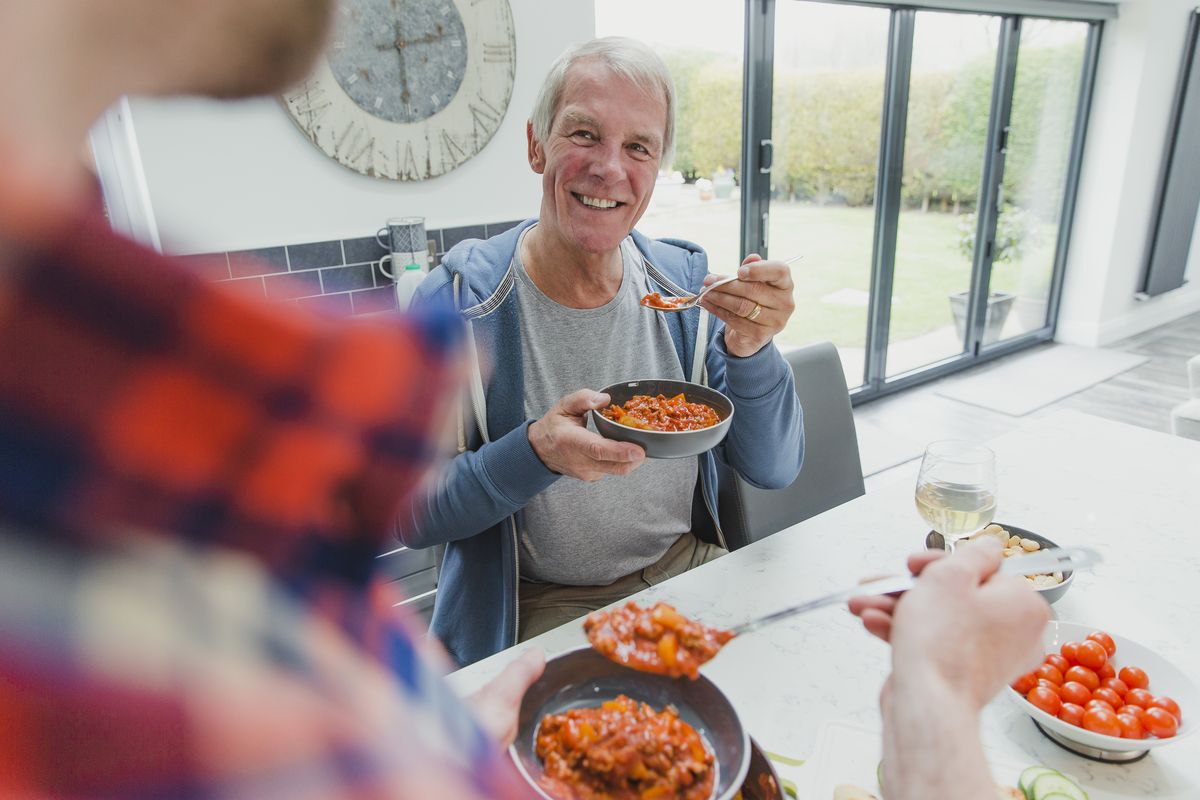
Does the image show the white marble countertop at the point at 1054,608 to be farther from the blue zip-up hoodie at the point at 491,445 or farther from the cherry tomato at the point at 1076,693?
the blue zip-up hoodie at the point at 491,445

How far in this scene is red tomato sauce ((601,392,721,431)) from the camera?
4.05ft

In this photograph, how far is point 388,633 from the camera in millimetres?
291

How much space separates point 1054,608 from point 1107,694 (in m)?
0.28

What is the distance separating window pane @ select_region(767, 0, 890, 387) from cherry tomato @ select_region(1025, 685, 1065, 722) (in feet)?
8.87

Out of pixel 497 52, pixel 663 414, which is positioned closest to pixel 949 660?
pixel 663 414

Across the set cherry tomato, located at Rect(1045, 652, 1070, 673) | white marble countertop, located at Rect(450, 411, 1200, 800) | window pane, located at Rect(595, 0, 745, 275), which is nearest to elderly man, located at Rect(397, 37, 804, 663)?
white marble countertop, located at Rect(450, 411, 1200, 800)

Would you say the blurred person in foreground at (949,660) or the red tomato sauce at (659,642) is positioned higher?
the blurred person in foreground at (949,660)

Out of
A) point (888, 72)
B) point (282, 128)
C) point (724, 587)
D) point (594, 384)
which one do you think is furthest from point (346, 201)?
point (888, 72)

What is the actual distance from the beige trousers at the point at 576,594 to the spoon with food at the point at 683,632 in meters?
0.62

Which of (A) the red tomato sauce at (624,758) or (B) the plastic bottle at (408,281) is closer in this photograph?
(A) the red tomato sauce at (624,758)

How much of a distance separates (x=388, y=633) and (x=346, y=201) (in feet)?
8.03

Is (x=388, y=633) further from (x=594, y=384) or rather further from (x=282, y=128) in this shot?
(x=282, y=128)

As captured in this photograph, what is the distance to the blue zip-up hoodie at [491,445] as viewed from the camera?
1.33m

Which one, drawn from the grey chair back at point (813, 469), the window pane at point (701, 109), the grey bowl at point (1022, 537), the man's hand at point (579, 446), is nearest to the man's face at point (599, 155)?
the man's hand at point (579, 446)
